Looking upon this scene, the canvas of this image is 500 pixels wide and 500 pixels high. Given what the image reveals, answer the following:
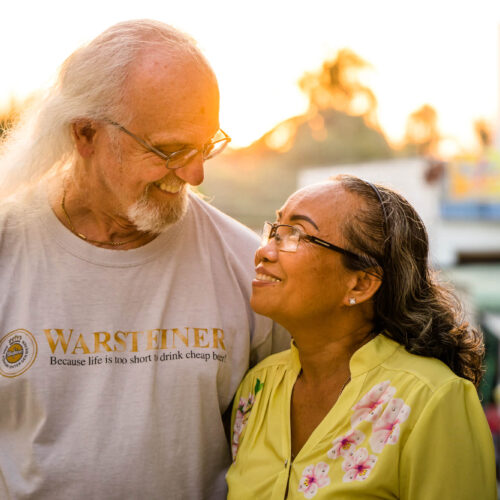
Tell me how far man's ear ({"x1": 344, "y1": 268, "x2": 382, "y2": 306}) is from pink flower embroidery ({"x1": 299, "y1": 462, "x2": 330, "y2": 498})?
2.01ft

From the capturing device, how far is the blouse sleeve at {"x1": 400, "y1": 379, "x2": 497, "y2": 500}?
193 cm

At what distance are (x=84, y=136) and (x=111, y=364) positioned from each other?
3.11ft

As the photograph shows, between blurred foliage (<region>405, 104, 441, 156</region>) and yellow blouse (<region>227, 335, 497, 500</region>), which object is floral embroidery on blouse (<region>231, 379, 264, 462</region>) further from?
blurred foliage (<region>405, 104, 441, 156</region>)

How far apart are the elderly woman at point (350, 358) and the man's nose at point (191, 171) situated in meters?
0.38

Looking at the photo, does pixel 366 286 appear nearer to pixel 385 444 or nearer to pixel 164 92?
pixel 385 444

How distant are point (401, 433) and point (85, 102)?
1.73 m

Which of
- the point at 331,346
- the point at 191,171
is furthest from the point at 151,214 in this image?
the point at 331,346

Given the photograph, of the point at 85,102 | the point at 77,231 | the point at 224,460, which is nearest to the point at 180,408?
the point at 224,460

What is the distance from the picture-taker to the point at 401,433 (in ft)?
6.54

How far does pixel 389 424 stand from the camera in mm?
2055

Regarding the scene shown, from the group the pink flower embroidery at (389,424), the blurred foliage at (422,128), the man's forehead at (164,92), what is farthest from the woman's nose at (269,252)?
the blurred foliage at (422,128)

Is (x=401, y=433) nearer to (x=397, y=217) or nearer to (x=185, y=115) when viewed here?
(x=397, y=217)

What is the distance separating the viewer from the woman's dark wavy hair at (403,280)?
2322 millimetres

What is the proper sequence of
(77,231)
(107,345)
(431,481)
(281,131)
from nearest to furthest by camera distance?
(431,481) → (107,345) → (77,231) → (281,131)
